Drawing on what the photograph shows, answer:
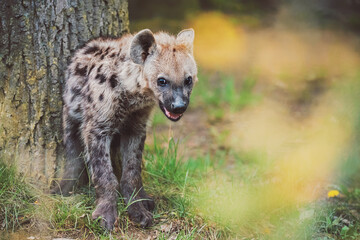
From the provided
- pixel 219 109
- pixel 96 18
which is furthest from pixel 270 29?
pixel 96 18

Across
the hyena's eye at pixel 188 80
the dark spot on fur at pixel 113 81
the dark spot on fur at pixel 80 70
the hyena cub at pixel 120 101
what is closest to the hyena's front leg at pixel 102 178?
the hyena cub at pixel 120 101

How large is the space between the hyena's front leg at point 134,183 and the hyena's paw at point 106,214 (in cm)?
16

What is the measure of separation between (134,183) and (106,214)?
41 cm

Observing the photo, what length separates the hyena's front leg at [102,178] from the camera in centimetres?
329

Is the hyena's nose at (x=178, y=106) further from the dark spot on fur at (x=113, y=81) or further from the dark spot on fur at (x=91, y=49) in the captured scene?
the dark spot on fur at (x=91, y=49)

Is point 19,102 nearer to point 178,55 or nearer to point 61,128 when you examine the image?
point 61,128

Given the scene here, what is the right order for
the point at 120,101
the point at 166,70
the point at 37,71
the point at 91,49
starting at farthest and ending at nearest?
the point at 91,49, the point at 37,71, the point at 120,101, the point at 166,70

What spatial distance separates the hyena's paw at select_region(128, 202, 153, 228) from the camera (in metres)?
3.39

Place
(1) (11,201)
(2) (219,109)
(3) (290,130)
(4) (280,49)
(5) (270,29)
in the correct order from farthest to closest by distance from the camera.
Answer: (5) (270,29) < (4) (280,49) < (2) (219,109) < (3) (290,130) < (1) (11,201)

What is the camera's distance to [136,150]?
368 centimetres

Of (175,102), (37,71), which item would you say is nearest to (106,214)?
(175,102)

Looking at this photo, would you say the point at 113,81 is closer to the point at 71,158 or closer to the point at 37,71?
the point at 37,71

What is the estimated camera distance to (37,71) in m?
3.56

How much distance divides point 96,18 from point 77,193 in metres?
1.51
